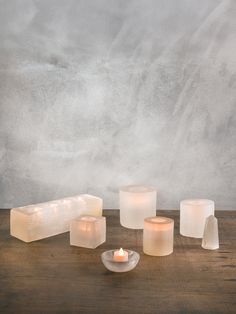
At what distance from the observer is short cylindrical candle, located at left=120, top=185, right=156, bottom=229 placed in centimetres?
124

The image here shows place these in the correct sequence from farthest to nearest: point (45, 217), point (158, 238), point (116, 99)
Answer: point (116, 99), point (45, 217), point (158, 238)

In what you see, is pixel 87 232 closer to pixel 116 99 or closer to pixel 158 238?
pixel 158 238

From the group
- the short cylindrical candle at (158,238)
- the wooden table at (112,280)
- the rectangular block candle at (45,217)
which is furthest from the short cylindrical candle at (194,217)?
the rectangular block candle at (45,217)

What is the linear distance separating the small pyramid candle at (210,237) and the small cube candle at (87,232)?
0.79 feet

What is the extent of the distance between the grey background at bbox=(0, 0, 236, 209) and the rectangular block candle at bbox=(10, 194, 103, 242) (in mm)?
243

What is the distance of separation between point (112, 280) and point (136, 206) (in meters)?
0.37

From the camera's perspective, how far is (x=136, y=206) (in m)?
1.24

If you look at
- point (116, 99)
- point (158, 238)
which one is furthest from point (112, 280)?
point (116, 99)

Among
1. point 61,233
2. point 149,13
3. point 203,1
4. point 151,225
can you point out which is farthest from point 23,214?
point 203,1

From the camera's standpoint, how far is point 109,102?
57.3 inches

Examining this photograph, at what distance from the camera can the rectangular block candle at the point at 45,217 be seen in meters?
1.13

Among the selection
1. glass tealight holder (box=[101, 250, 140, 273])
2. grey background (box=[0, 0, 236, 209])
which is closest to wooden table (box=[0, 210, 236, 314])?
glass tealight holder (box=[101, 250, 140, 273])

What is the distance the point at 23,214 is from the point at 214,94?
2.28ft

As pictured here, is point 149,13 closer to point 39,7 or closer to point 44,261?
point 39,7
